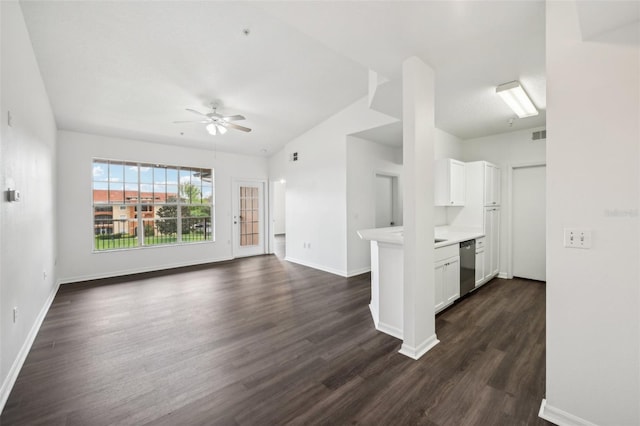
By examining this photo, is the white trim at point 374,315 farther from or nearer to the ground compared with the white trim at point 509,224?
nearer to the ground

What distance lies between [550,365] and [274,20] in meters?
3.77

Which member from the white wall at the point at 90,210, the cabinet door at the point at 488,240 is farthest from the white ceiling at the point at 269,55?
the cabinet door at the point at 488,240

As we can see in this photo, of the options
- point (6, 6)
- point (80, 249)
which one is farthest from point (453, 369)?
point (80, 249)

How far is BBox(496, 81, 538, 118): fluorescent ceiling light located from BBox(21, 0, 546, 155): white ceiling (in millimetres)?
83

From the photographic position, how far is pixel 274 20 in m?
2.86

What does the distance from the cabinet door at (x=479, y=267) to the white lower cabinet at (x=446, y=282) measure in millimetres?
862

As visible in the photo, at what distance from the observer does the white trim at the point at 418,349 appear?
2420 millimetres

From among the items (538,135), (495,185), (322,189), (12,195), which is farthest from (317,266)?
(538,135)

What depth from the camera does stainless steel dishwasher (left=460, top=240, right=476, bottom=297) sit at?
3.69 meters

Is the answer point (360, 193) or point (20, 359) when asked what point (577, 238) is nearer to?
point (360, 193)

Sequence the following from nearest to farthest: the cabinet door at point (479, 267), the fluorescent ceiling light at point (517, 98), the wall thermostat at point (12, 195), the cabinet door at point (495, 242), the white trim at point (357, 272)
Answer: the wall thermostat at point (12, 195) < the fluorescent ceiling light at point (517, 98) < the cabinet door at point (479, 267) < the cabinet door at point (495, 242) < the white trim at point (357, 272)

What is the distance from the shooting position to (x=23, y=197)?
253 cm

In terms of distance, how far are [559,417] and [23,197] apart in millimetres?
4583

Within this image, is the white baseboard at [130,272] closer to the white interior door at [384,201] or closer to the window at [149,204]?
the window at [149,204]
